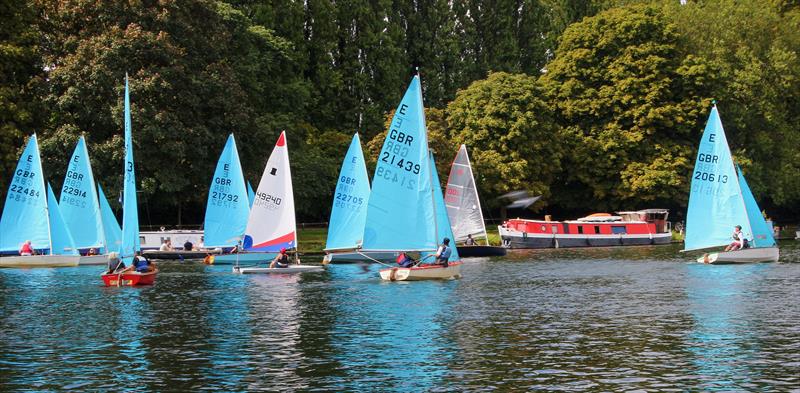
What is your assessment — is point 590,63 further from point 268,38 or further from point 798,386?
point 798,386

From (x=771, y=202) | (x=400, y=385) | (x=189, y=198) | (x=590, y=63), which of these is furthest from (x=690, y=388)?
(x=771, y=202)

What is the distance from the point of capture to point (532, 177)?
101 m

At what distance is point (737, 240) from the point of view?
204 feet

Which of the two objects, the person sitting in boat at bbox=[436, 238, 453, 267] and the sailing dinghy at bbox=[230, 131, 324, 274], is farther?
the sailing dinghy at bbox=[230, 131, 324, 274]

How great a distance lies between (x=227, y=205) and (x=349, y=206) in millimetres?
7994

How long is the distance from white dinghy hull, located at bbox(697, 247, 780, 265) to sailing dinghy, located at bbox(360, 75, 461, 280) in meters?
19.4

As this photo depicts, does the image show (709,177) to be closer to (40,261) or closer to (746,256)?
(746,256)

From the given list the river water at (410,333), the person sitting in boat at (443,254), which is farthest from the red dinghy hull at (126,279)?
the person sitting in boat at (443,254)

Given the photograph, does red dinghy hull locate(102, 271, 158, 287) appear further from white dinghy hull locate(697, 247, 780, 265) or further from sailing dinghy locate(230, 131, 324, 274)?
white dinghy hull locate(697, 247, 780, 265)

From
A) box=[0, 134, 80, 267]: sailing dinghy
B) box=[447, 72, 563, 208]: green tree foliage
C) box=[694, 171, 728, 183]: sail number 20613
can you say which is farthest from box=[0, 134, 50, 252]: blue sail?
box=[447, 72, 563, 208]: green tree foliage

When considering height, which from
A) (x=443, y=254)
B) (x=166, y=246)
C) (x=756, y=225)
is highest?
(x=166, y=246)

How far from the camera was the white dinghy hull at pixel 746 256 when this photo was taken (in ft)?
204

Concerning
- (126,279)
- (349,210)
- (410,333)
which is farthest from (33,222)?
(410,333)

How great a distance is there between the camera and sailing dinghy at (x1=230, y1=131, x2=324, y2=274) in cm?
5975
